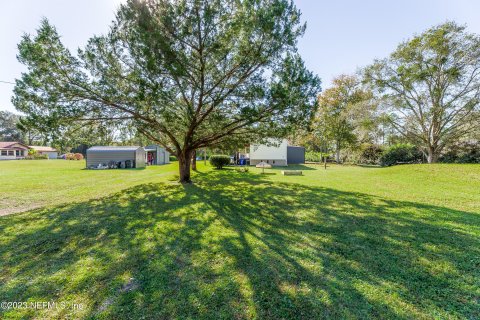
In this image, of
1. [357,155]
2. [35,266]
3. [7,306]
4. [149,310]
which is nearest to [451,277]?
[149,310]

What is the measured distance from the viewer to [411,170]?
12469mm

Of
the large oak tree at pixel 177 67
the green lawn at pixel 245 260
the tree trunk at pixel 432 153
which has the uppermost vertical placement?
the large oak tree at pixel 177 67

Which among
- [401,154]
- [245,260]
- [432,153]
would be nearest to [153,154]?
[245,260]

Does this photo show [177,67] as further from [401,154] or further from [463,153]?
[401,154]

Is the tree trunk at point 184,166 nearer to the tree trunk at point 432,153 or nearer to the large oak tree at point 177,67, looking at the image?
the large oak tree at point 177,67

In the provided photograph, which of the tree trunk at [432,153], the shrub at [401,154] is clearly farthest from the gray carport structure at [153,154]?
the tree trunk at [432,153]

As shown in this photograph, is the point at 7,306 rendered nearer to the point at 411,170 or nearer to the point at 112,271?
the point at 112,271

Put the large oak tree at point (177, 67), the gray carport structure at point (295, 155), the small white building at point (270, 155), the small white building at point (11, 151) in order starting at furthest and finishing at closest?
the small white building at point (11, 151) < the gray carport structure at point (295, 155) < the small white building at point (270, 155) < the large oak tree at point (177, 67)

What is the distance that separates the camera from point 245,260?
10.5 ft

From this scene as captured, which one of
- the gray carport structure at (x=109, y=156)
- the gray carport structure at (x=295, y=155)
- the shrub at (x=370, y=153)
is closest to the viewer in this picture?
the gray carport structure at (x=109, y=156)

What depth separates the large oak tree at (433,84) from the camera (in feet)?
49.1

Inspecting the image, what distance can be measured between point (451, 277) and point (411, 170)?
12.3m

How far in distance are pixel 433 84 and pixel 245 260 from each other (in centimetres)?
2145

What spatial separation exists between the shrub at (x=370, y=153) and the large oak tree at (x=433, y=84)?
7.53 metres
